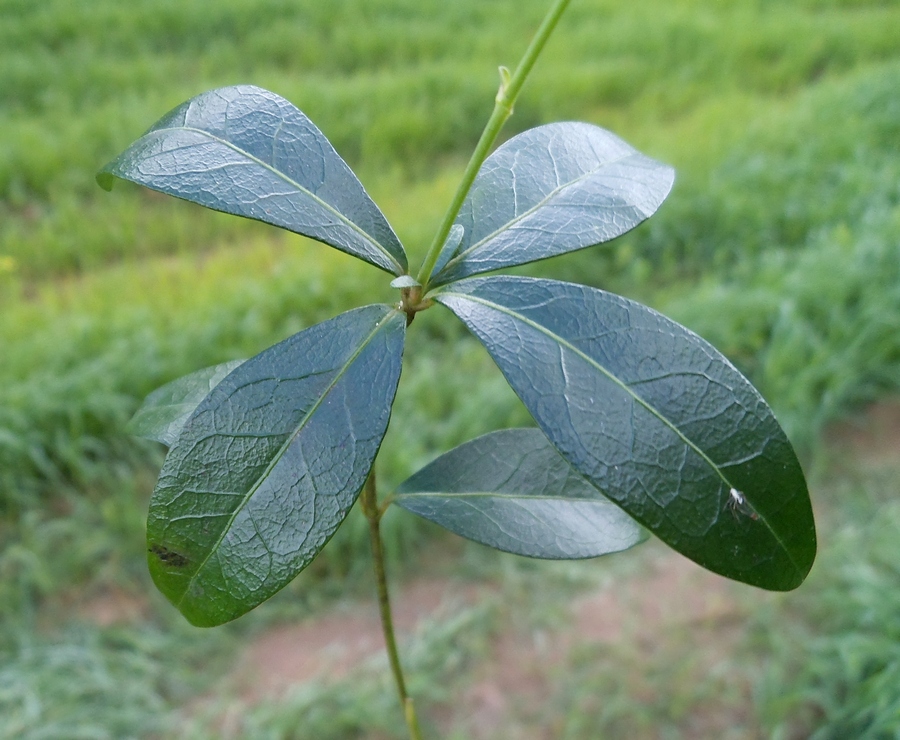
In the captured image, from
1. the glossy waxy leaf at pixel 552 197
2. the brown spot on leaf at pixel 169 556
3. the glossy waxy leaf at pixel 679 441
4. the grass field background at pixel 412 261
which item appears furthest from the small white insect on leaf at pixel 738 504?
the grass field background at pixel 412 261

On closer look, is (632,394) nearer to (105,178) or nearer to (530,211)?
(530,211)

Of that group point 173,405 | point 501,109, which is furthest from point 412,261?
point 501,109

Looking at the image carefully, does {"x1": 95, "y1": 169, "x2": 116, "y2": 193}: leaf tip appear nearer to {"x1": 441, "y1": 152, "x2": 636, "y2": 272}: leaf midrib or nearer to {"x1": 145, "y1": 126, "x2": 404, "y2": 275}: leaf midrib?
{"x1": 145, "y1": 126, "x2": 404, "y2": 275}: leaf midrib

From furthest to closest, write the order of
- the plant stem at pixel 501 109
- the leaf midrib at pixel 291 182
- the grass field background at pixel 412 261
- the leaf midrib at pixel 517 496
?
the grass field background at pixel 412 261 < the leaf midrib at pixel 517 496 < the leaf midrib at pixel 291 182 < the plant stem at pixel 501 109

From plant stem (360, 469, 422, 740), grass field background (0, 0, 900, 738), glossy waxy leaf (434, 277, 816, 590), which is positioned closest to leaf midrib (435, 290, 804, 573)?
glossy waxy leaf (434, 277, 816, 590)

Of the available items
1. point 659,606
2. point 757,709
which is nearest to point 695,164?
point 659,606

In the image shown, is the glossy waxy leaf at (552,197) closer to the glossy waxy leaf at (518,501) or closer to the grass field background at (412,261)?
the glossy waxy leaf at (518,501)
